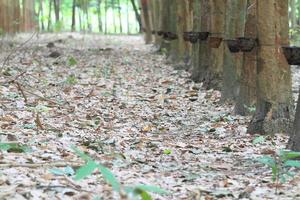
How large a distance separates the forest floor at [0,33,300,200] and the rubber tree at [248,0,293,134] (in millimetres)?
177

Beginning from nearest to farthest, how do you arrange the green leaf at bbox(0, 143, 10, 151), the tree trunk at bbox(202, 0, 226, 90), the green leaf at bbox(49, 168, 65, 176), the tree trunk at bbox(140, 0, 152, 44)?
the green leaf at bbox(49, 168, 65, 176)
the green leaf at bbox(0, 143, 10, 151)
the tree trunk at bbox(202, 0, 226, 90)
the tree trunk at bbox(140, 0, 152, 44)

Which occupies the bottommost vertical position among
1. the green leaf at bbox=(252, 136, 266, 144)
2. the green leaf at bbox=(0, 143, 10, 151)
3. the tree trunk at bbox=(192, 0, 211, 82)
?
the green leaf at bbox=(252, 136, 266, 144)

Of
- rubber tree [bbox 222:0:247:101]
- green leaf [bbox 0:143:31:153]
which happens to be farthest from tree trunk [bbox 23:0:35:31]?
green leaf [bbox 0:143:31:153]

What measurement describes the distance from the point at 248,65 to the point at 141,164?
2.99 m

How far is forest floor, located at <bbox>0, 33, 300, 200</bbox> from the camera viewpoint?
3.99 m

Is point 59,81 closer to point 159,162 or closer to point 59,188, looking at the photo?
→ point 159,162

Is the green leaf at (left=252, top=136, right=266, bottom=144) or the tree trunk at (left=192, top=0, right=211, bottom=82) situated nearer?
the green leaf at (left=252, top=136, right=266, bottom=144)

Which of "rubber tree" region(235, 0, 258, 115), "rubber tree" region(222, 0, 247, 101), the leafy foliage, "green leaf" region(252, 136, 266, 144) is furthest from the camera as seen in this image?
"rubber tree" region(222, 0, 247, 101)

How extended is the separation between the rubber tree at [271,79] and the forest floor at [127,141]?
0.58 feet

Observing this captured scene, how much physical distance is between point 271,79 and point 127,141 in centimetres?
163

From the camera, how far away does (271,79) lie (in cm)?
639

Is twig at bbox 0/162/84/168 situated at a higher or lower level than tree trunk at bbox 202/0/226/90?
lower

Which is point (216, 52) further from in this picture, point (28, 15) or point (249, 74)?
point (28, 15)

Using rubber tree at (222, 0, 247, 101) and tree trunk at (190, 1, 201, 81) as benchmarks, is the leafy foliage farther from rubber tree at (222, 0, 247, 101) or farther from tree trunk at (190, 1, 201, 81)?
tree trunk at (190, 1, 201, 81)
